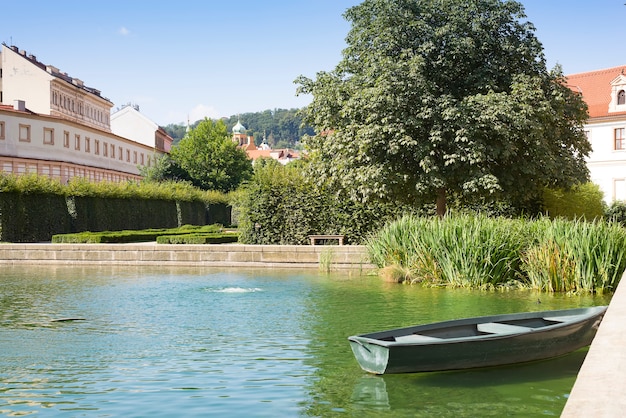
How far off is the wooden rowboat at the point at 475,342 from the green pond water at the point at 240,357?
0.65ft

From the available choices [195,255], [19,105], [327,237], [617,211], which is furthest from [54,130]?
[617,211]

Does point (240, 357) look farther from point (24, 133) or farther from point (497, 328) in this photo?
point (24, 133)

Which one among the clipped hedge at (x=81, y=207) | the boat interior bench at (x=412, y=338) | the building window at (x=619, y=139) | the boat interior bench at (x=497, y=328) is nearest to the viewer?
the boat interior bench at (x=412, y=338)

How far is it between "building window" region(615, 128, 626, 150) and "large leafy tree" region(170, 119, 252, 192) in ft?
117

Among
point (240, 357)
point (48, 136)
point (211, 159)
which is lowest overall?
point (240, 357)

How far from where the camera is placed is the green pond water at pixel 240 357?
27.9 feet

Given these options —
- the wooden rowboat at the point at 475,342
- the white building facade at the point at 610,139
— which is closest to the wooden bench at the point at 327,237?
the wooden rowboat at the point at 475,342

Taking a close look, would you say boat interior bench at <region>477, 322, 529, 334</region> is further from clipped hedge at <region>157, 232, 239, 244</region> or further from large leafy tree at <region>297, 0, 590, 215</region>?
clipped hedge at <region>157, 232, 239, 244</region>

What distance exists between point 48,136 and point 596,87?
4221 cm

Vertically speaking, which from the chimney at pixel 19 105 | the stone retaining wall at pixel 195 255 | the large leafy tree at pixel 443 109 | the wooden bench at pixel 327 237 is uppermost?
the chimney at pixel 19 105

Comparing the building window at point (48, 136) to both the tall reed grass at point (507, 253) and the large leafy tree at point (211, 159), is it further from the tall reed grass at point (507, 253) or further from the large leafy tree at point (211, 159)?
A: the tall reed grass at point (507, 253)

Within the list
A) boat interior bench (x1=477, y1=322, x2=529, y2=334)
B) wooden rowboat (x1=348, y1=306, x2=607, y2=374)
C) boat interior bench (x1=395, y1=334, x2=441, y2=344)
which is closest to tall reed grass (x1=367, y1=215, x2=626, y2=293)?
wooden rowboat (x1=348, y1=306, x2=607, y2=374)

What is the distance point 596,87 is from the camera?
61500 millimetres

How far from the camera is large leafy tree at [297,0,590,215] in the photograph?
2538cm
